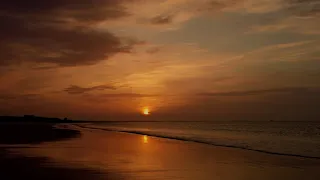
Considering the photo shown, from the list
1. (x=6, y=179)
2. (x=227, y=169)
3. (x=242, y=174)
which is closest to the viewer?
(x=6, y=179)

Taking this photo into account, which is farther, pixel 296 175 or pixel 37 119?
pixel 37 119

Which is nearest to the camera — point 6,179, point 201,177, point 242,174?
point 6,179

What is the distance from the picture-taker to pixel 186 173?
16.8m

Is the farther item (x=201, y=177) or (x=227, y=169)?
(x=227, y=169)

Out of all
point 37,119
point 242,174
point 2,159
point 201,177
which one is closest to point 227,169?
point 242,174

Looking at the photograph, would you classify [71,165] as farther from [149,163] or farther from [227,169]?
[227,169]

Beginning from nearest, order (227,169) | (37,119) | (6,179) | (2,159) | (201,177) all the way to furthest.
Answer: (6,179) < (201,177) < (227,169) < (2,159) < (37,119)

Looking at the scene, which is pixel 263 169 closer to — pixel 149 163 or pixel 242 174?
pixel 242 174

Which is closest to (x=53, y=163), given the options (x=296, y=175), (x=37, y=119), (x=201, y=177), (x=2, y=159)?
(x=2, y=159)

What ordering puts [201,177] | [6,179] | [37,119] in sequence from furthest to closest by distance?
[37,119] < [201,177] < [6,179]

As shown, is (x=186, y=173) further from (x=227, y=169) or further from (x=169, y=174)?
(x=227, y=169)

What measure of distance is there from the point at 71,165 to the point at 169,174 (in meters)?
5.42

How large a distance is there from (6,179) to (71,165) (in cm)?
467

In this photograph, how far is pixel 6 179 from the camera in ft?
48.0
